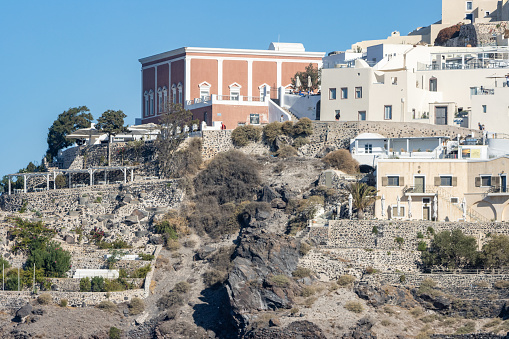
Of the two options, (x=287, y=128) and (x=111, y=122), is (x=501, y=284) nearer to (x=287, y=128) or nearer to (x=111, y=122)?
(x=287, y=128)

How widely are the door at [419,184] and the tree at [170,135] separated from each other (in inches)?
661

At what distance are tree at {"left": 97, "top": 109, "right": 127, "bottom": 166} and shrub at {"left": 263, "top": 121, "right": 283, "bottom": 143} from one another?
406 inches

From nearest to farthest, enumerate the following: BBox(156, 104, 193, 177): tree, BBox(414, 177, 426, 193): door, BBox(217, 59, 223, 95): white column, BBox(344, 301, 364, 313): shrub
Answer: BBox(344, 301, 364, 313): shrub
BBox(414, 177, 426, 193): door
BBox(156, 104, 193, 177): tree
BBox(217, 59, 223, 95): white column


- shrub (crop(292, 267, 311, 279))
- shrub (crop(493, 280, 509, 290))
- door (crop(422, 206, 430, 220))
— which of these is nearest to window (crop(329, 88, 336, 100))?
door (crop(422, 206, 430, 220))

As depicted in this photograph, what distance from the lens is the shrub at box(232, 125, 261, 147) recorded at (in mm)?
81875

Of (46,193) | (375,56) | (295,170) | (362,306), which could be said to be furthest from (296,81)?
(362,306)

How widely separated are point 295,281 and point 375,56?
90.7 feet

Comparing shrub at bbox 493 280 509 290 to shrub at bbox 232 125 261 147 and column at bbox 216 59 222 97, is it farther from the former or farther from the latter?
column at bbox 216 59 222 97

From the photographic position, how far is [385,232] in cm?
6950

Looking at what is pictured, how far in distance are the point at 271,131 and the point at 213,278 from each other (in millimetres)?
15045

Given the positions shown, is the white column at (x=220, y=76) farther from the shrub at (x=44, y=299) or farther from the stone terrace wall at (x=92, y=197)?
the shrub at (x=44, y=299)

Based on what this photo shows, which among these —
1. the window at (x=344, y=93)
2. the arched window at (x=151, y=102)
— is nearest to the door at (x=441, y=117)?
the window at (x=344, y=93)

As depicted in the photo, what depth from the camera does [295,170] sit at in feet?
255

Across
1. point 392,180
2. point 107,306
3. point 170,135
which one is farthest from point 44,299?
point 392,180
